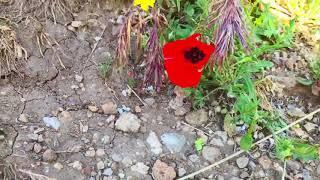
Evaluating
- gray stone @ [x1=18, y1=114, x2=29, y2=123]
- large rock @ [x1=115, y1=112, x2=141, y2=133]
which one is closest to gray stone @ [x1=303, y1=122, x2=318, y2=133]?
large rock @ [x1=115, y1=112, x2=141, y2=133]

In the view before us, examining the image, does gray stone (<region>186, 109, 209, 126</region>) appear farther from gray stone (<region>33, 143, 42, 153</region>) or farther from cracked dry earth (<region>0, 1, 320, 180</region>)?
gray stone (<region>33, 143, 42, 153</region>)

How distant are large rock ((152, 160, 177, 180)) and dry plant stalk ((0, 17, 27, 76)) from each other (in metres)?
0.63

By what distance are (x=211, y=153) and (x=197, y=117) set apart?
0.14 metres

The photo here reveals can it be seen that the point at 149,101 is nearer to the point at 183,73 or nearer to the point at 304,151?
the point at 183,73

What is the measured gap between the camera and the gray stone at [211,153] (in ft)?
6.32

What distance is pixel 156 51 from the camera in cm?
191

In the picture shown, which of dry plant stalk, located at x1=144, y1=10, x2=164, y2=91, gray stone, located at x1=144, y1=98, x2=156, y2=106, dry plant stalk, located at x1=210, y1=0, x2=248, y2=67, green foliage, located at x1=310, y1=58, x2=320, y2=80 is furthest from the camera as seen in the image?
green foliage, located at x1=310, y1=58, x2=320, y2=80

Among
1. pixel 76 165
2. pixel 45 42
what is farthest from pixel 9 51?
pixel 76 165

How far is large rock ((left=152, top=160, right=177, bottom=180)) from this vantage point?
6.08 feet

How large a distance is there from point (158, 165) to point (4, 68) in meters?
0.66

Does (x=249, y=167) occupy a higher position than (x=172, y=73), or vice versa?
(x=172, y=73)

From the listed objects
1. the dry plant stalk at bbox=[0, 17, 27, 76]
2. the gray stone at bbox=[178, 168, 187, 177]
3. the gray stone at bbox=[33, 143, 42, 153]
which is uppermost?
the dry plant stalk at bbox=[0, 17, 27, 76]

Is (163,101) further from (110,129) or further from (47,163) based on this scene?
(47,163)

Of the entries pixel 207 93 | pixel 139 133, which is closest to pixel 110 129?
pixel 139 133
